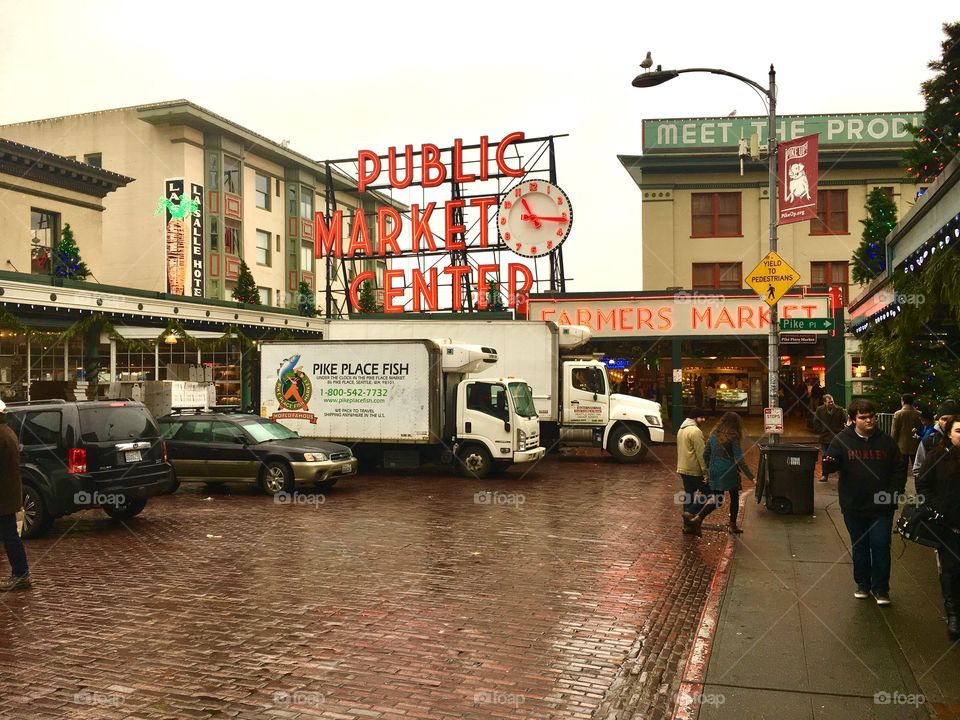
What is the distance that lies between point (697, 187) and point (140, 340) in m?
24.3

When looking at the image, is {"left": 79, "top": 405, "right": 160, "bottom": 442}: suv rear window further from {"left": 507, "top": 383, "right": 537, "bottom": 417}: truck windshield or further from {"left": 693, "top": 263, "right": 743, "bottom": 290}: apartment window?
{"left": 693, "top": 263, "right": 743, "bottom": 290}: apartment window

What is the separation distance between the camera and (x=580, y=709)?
5621mm

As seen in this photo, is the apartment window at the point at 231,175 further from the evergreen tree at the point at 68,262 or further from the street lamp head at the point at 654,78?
the street lamp head at the point at 654,78

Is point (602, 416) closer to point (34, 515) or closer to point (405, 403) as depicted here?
point (405, 403)

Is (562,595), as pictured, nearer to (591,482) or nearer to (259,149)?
(591,482)

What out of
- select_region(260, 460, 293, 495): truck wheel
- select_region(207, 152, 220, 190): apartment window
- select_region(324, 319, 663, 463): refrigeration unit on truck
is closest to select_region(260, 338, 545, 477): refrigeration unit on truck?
select_region(324, 319, 663, 463): refrigeration unit on truck

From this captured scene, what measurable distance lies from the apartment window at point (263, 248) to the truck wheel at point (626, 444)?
3262cm

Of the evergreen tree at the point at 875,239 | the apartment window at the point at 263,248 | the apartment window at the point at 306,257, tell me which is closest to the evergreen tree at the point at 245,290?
the apartment window at the point at 263,248

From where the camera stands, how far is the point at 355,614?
7766 mm

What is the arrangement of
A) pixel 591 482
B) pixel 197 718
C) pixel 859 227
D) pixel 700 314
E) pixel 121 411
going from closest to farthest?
pixel 197 718
pixel 121 411
pixel 591 482
pixel 700 314
pixel 859 227

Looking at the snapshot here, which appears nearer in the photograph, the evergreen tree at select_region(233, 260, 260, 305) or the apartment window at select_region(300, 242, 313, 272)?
the evergreen tree at select_region(233, 260, 260, 305)

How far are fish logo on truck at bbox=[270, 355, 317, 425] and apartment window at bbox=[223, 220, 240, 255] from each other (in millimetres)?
28167

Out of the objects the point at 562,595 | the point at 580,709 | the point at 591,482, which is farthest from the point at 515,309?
the point at 580,709

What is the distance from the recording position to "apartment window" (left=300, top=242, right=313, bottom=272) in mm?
53188
